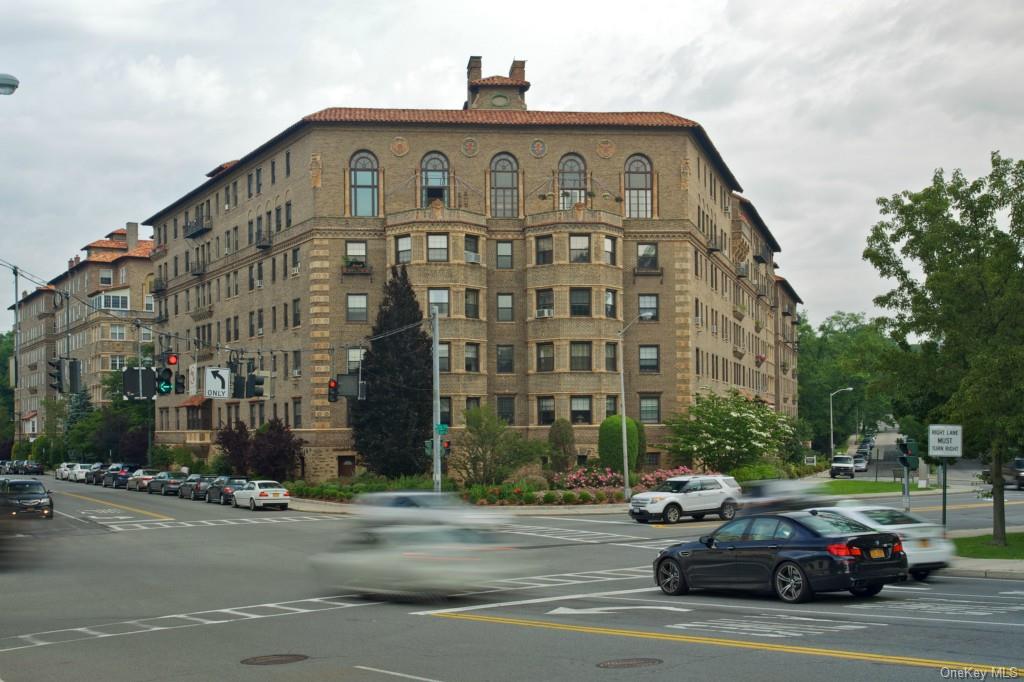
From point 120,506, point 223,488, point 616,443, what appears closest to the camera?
point 120,506

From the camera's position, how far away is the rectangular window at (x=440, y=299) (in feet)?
201

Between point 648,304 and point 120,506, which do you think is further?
point 648,304

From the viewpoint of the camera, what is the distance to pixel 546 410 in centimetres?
6222

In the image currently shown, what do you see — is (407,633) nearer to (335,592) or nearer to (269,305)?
(335,592)

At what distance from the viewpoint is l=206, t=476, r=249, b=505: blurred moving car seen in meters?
55.4

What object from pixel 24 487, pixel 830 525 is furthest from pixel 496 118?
pixel 830 525

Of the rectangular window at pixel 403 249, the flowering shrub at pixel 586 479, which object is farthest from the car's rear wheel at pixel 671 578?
the rectangular window at pixel 403 249

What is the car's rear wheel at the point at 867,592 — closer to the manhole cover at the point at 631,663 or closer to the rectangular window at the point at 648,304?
the manhole cover at the point at 631,663

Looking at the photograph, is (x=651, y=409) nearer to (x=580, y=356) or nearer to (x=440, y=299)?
(x=580, y=356)

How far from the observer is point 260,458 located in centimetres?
6153

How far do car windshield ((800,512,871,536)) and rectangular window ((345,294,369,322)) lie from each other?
47091 mm

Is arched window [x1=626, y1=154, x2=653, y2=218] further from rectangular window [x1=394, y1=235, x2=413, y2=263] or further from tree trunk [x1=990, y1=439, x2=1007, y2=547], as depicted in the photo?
tree trunk [x1=990, y1=439, x2=1007, y2=547]

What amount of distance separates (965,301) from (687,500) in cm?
1594

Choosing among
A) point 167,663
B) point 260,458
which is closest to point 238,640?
point 167,663
